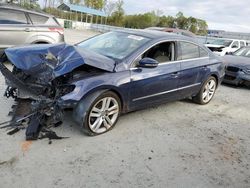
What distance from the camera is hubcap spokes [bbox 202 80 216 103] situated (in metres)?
6.48

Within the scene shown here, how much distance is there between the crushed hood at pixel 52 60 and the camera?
12.7 feet

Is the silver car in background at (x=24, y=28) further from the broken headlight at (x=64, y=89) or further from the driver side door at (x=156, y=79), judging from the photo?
the broken headlight at (x=64, y=89)

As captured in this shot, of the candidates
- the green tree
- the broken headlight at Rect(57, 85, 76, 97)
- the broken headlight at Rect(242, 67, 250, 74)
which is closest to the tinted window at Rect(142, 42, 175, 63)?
the broken headlight at Rect(57, 85, 76, 97)

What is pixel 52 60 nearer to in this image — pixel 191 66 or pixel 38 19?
pixel 191 66

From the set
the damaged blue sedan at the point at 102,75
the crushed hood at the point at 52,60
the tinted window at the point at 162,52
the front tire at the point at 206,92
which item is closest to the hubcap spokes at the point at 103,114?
the damaged blue sedan at the point at 102,75

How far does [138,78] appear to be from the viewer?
457cm

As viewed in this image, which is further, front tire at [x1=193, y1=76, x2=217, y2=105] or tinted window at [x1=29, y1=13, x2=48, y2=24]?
tinted window at [x1=29, y1=13, x2=48, y2=24]

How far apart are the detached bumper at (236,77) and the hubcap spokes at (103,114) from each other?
5987mm

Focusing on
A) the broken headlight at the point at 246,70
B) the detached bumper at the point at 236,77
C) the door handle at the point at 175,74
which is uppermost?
the door handle at the point at 175,74

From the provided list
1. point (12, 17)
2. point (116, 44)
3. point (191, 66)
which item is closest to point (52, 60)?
point (116, 44)

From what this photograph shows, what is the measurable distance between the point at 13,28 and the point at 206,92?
563 centimetres

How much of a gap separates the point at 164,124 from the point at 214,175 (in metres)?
1.62

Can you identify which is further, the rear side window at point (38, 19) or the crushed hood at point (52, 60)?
the rear side window at point (38, 19)

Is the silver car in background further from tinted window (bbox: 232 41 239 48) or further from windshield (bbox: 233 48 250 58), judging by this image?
tinted window (bbox: 232 41 239 48)
